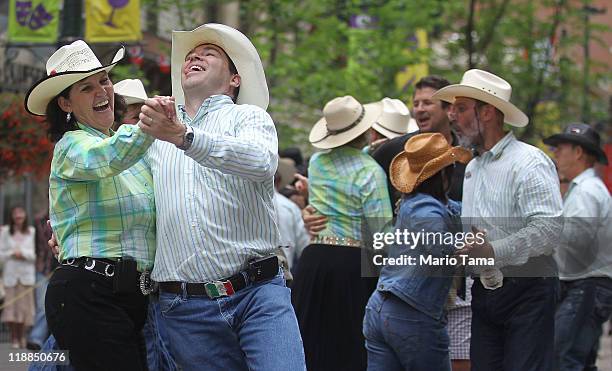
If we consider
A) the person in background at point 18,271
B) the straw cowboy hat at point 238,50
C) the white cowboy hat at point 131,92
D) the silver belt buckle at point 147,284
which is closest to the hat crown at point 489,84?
the straw cowboy hat at point 238,50

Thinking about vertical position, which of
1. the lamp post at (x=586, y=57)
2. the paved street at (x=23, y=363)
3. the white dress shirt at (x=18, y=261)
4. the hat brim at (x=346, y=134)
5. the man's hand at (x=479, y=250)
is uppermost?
the lamp post at (x=586, y=57)

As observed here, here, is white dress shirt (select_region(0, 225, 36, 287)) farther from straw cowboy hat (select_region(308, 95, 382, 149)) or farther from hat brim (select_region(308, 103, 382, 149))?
straw cowboy hat (select_region(308, 95, 382, 149))

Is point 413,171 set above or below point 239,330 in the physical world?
above

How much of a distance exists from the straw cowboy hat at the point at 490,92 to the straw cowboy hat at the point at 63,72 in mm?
A: 2319

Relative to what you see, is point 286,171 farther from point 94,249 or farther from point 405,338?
point 94,249

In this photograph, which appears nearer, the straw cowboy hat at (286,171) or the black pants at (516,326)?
the black pants at (516,326)

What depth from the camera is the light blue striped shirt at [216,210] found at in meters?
4.92

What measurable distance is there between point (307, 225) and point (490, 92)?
1.84 meters

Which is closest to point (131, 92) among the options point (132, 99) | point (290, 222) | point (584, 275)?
point (132, 99)

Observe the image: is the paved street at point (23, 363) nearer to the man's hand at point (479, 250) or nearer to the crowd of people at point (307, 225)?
the crowd of people at point (307, 225)

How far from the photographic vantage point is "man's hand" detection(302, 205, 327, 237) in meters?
7.96

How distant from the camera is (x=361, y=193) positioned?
781cm

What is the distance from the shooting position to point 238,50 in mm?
5336

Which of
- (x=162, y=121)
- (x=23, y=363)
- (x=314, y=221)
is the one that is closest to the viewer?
(x=162, y=121)
